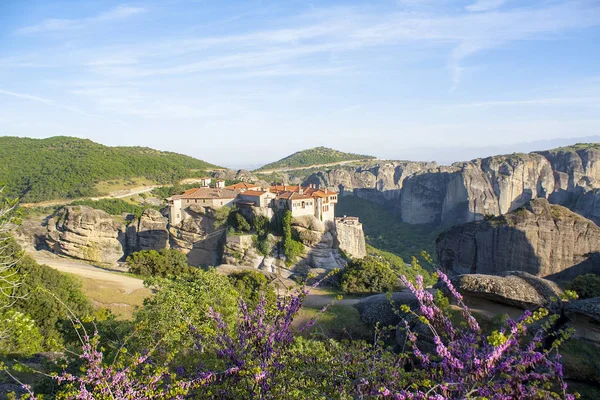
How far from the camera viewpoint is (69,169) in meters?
78.5

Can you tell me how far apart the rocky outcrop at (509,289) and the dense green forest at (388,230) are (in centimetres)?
5122

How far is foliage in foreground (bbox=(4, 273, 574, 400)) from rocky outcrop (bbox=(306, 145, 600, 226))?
85.4 metres

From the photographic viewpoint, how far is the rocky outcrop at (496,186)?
87.3 metres

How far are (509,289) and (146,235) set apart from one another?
141ft

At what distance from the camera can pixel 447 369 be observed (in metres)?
4.93

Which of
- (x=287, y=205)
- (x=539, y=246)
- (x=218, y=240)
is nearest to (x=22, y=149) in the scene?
(x=218, y=240)

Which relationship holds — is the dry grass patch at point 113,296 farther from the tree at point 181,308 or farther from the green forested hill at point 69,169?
the green forested hill at point 69,169

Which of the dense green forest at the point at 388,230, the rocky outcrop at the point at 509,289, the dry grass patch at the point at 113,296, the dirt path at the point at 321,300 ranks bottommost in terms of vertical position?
the dense green forest at the point at 388,230

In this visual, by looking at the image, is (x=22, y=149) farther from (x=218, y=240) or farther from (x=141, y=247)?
(x=218, y=240)

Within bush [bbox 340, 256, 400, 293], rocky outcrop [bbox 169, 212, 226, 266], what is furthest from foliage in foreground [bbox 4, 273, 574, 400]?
rocky outcrop [bbox 169, 212, 226, 266]

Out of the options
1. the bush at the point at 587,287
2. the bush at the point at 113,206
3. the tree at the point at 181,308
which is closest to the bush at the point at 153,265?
the tree at the point at 181,308

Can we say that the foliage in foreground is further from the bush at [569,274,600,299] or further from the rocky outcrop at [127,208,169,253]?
the rocky outcrop at [127,208,169,253]

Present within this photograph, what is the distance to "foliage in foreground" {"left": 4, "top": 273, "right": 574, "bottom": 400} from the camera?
15.7 feet

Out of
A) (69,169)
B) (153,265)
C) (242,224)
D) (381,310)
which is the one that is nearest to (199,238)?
(242,224)
